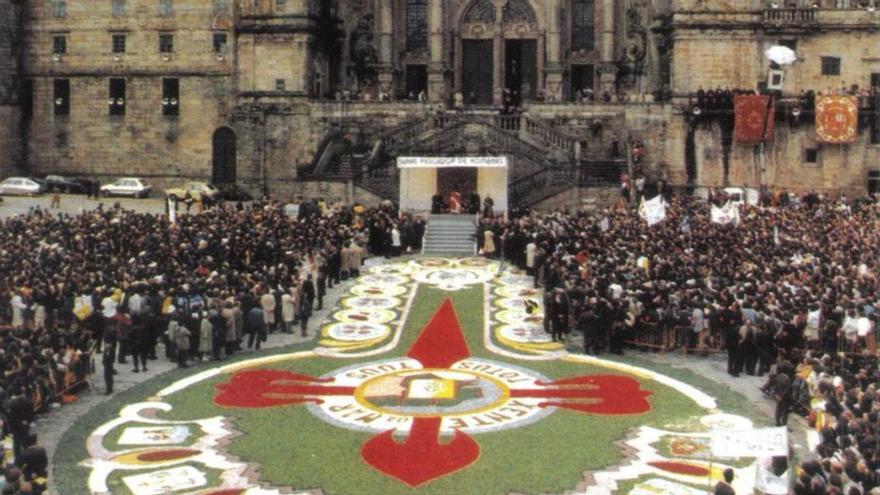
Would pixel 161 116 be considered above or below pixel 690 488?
above

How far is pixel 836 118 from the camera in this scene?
62.9 m

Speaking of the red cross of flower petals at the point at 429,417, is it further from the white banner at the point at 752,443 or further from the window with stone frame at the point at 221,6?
the window with stone frame at the point at 221,6

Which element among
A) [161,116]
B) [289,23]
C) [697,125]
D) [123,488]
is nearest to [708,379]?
[123,488]

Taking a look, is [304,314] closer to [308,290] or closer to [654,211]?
[308,290]

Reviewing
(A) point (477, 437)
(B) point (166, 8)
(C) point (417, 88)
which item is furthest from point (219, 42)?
(A) point (477, 437)

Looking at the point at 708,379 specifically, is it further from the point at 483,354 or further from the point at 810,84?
the point at 810,84

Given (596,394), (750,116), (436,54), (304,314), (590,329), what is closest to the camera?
(596,394)

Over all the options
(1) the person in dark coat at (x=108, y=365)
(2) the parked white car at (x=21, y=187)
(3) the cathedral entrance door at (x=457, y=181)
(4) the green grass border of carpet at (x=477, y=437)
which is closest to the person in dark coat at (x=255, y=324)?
(4) the green grass border of carpet at (x=477, y=437)

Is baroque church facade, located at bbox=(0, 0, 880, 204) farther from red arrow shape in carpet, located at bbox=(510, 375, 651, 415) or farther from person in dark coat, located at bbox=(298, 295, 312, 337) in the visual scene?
red arrow shape in carpet, located at bbox=(510, 375, 651, 415)

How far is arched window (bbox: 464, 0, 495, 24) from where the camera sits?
72.8 metres

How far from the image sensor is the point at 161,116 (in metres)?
69.7

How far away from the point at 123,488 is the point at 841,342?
19.2m

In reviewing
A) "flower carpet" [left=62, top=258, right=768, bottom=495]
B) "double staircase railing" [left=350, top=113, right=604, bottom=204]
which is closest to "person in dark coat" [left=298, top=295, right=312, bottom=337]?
"flower carpet" [left=62, top=258, right=768, bottom=495]

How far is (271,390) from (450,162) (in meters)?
26.1
